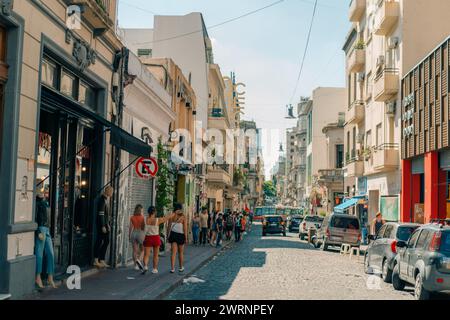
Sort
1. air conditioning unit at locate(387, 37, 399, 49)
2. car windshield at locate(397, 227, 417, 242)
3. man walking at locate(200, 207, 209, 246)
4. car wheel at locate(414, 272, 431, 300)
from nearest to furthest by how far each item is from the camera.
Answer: car wheel at locate(414, 272, 431, 300) < car windshield at locate(397, 227, 417, 242) < air conditioning unit at locate(387, 37, 399, 49) < man walking at locate(200, 207, 209, 246)

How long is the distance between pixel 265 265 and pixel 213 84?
3232cm

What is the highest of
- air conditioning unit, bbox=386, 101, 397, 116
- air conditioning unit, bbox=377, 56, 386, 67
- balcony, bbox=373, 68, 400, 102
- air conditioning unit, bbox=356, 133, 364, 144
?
air conditioning unit, bbox=377, 56, 386, 67

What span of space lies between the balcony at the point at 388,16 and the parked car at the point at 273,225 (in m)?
17.7

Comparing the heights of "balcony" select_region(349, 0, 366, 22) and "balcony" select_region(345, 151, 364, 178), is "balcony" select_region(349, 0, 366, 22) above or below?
above

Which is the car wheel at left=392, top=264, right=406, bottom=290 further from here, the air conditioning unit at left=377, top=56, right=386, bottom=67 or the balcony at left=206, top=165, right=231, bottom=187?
the balcony at left=206, top=165, right=231, bottom=187

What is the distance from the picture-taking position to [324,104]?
72875mm

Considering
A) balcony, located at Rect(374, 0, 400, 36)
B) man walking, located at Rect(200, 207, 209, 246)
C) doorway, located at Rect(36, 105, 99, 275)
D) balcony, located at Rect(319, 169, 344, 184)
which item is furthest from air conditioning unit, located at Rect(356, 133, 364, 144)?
doorway, located at Rect(36, 105, 99, 275)

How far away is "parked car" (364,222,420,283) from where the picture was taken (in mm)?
16062

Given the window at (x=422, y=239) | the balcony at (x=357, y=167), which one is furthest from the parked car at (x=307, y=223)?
the window at (x=422, y=239)

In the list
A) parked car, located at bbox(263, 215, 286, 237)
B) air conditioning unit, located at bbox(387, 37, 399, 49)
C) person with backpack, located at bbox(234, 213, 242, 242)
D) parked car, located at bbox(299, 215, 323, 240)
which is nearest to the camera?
air conditioning unit, located at bbox(387, 37, 399, 49)

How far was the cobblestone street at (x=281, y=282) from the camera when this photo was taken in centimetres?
1305

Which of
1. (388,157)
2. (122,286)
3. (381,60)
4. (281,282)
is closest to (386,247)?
(281,282)
